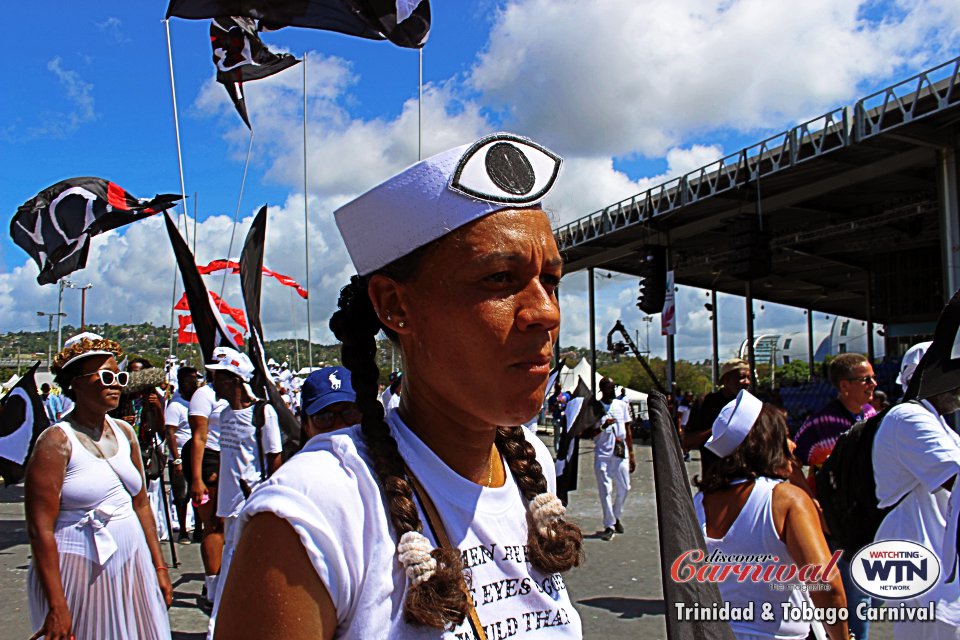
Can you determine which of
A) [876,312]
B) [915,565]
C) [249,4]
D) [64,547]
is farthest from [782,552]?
[876,312]

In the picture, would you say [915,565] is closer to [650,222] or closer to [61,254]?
[61,254]

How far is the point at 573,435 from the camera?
953cm

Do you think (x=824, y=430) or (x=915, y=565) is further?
(x=824, y=430)

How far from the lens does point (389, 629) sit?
3.44 feet

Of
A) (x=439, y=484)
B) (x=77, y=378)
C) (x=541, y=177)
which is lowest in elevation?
(x=439, y=484)

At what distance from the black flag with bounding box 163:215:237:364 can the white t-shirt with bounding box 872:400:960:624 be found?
3947mm

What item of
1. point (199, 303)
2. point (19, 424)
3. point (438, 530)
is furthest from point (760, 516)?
point (19, 424)

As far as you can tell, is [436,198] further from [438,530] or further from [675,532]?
[675,532]

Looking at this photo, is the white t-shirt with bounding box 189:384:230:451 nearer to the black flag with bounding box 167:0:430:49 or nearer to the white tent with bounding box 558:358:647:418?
the black flag with bounding box 167:0:430:49

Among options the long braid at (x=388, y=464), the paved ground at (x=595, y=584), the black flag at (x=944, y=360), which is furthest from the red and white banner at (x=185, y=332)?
the long braid at (x=388, y=464)

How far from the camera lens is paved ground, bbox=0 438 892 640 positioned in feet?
18.6

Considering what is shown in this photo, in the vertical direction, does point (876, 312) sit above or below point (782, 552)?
above

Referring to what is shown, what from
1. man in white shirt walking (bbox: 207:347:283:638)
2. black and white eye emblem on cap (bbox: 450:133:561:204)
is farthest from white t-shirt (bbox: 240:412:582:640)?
man in white shirt walking (bbox: 207:347:283:638)

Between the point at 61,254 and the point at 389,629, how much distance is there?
30.1 feet
